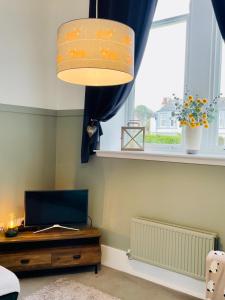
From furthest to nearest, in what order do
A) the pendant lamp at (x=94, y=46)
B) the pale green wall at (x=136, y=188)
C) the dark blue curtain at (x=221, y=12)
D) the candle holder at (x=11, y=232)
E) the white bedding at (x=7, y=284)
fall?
the candle holder at (x=11, y=232), the pale green wall at (x=136, y=188), the dark blue curtain at (x=221, y=12), the white bedding at (x=7, y=284), the pendant lamp at (x=94, y=46)

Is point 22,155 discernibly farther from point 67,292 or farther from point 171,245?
point 171,245

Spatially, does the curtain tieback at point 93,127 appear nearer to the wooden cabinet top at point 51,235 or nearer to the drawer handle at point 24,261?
the wooden cabinet top at point 51,235

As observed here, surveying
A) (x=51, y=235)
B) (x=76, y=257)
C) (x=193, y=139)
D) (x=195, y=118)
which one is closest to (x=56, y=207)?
(x=51, y=235)

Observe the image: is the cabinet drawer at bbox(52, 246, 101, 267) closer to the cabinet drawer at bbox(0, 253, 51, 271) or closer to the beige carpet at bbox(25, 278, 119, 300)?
the cabinet drawer at bbox(0, 253, 51, 271)

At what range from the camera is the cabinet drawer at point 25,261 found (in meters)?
2.72

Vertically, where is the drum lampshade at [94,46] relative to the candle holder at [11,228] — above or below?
above

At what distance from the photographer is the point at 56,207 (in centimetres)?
303

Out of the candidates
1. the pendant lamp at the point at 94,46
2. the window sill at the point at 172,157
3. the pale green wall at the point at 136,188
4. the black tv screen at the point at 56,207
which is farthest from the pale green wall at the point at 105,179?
the pendant lamp at the point at 94,46

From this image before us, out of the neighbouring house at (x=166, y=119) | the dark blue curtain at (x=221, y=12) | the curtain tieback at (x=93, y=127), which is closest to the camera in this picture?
the dark blue curtain at (x=221, y=12)

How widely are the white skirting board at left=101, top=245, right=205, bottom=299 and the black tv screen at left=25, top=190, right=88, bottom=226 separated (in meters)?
0.46

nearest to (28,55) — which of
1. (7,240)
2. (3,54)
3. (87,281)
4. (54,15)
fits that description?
(3,54)

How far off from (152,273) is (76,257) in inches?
28.8

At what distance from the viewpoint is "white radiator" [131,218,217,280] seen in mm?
2484

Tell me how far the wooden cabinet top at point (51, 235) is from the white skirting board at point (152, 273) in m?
0.31
